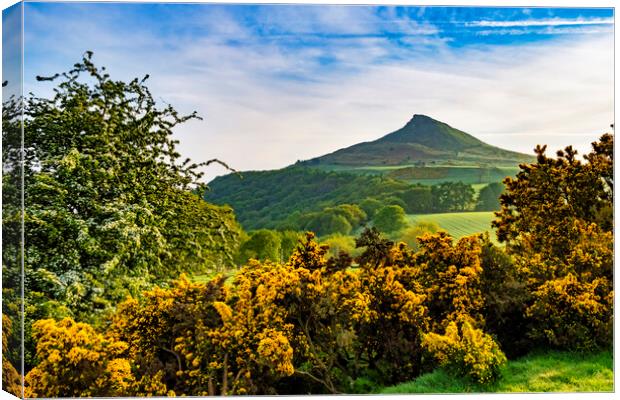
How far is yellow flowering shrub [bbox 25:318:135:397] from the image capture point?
690 cm

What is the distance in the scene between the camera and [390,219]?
8.01 metres

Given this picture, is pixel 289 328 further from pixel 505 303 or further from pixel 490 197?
pixel 490 197

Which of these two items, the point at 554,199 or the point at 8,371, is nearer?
the point at 8,371

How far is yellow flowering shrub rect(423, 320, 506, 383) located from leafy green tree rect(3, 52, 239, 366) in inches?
92.9

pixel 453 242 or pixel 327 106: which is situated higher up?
pixel 327 106

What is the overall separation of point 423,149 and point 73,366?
397cm

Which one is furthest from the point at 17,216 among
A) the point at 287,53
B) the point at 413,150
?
the point at 413,150

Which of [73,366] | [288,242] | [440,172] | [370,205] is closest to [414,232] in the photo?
[370,205]

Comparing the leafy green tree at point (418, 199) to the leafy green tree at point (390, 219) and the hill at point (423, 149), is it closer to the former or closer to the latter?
the leafy green tree at point (390, 219)

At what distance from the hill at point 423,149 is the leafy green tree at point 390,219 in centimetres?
50

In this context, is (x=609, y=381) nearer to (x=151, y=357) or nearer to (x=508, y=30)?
(x=508, y=30)

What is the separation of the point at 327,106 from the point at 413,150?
1015 mm

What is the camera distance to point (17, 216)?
6859mm

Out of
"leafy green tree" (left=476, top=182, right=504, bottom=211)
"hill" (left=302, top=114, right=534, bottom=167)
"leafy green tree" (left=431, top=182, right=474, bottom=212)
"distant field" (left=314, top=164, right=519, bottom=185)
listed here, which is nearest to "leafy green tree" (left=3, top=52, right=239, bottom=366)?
"hill" (left=302, top=114, right=534, bottom=167)
